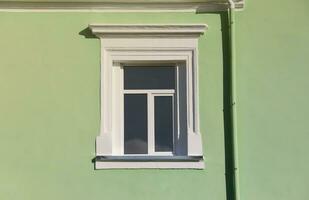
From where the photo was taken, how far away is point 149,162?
340 inches

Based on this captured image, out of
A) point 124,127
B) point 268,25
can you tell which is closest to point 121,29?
point 124,127

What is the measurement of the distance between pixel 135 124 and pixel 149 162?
0.62 metres

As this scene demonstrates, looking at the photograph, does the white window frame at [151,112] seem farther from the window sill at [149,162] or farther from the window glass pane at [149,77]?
the window sill at [149,162]

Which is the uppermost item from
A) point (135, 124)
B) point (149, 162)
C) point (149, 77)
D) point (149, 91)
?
point (149, 77)

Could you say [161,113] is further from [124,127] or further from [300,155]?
[300,155]

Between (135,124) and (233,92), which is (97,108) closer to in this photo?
(135,124)

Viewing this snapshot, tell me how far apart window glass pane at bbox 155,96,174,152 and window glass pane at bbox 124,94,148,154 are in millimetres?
165

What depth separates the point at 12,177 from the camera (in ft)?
28.3

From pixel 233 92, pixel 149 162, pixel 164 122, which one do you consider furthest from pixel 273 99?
pixel 149 162

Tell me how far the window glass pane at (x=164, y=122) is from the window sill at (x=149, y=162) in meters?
0.33

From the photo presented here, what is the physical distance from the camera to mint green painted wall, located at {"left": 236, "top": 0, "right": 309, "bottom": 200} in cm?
865

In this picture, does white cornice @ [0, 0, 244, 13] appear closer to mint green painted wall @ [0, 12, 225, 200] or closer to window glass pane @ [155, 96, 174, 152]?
mint green painted wall @ [0, 12, 225, 200]

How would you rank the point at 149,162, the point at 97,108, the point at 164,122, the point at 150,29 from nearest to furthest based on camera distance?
the point at 149,162, the point at 97,108, the point at 150,29, the point at 164,122

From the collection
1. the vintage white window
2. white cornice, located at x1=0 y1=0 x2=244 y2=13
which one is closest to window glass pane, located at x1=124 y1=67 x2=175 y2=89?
the vintage white window
